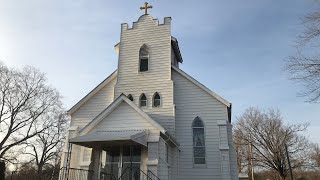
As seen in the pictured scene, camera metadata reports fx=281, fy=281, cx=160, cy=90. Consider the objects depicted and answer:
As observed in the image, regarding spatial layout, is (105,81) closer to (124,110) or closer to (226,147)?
(124,110)

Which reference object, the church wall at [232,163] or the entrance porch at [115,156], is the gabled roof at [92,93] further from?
the church wall at [232,163]

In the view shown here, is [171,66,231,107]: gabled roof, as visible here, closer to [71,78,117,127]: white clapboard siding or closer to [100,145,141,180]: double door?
[71,78,117,127]: white clapboard siding

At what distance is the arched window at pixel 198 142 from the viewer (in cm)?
1715

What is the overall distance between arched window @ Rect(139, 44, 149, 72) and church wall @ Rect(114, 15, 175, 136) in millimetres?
252

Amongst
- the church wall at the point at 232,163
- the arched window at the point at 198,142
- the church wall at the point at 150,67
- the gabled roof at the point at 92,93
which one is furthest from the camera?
the gabled roof at the point at 92,93

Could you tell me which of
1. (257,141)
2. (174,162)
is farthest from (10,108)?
(257,141)

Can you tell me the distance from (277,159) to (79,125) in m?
27.4

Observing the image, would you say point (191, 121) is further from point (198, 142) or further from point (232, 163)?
point (232, 163)

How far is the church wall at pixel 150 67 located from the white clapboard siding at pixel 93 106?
0.86 m

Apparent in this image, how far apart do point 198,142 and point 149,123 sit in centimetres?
428

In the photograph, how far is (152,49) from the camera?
20.0m

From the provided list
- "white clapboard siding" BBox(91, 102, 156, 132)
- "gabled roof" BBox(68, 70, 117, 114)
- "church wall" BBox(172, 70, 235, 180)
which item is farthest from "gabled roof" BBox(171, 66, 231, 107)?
"white clapboard siding" BBox(91, 102, 156, 132)

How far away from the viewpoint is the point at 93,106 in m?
19.2

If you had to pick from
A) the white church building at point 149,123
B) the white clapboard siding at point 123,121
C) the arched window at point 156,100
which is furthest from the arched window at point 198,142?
the white clapboard siding at point 123,121
